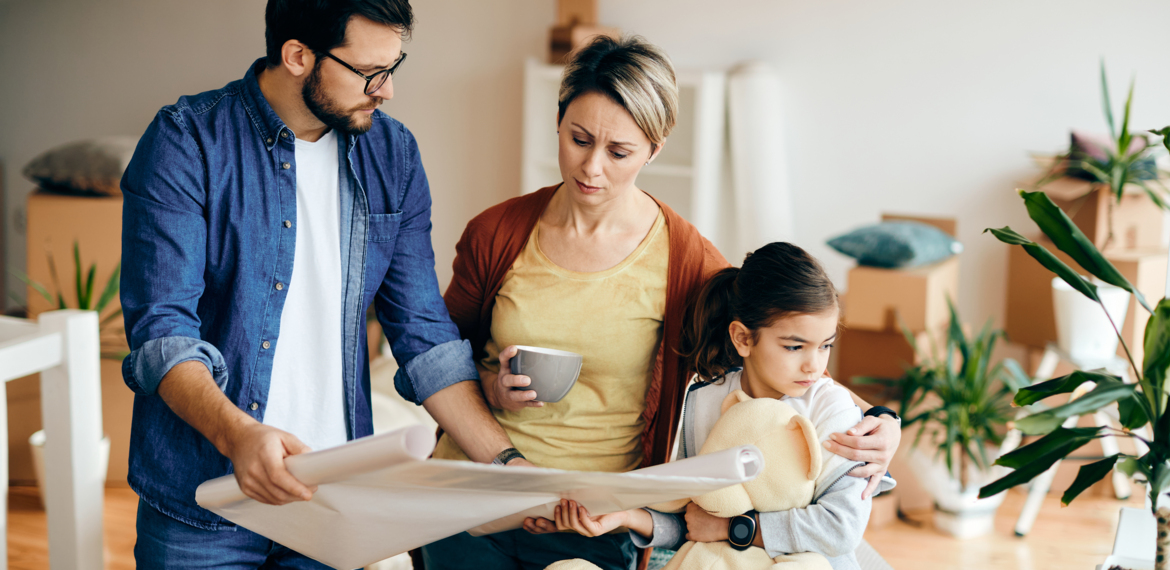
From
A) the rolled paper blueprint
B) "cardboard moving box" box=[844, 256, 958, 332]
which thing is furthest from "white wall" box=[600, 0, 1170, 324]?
the rolled paper blueprint

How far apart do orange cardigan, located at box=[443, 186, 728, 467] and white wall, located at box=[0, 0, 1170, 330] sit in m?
2.12

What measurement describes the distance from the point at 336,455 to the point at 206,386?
0.25 metres

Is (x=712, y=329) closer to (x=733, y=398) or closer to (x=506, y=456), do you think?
(x=733, y=398)

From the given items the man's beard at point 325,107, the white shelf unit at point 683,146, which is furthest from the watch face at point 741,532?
the white shelf unit at point 683,146

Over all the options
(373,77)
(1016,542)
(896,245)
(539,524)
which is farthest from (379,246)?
(1016,542)

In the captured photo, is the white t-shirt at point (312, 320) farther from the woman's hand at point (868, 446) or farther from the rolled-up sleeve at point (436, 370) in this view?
the woman's hand at point (868, 446)

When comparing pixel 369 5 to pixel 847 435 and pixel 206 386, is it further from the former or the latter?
pixel 847 435

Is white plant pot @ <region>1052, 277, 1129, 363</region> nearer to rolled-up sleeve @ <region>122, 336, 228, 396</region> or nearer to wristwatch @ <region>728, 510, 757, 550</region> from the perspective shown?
wristwatch @ <region>728, 510, 757, 550</region>

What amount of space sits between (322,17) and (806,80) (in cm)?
251

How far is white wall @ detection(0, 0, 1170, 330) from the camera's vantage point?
3029mm

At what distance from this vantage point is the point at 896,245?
2.81 metres

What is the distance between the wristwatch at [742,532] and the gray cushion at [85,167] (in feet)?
8.79

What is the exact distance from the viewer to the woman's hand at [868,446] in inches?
44.1

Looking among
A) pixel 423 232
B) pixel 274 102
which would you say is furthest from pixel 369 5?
pixel 423 232
